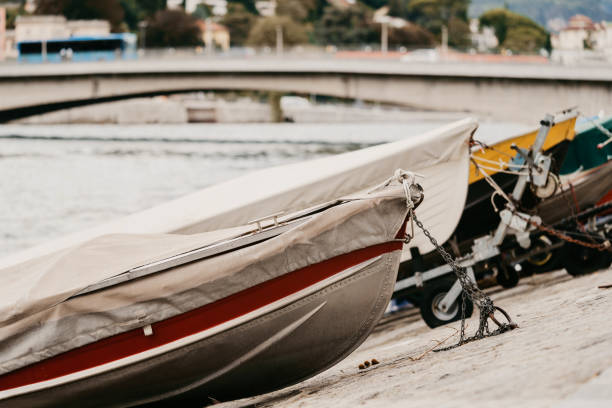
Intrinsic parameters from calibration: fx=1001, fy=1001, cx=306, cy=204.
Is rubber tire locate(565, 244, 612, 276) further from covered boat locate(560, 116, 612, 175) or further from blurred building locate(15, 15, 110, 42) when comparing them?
blurred building locate(15, 15, 110, 42)

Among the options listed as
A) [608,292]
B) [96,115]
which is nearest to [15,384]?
[608,292]

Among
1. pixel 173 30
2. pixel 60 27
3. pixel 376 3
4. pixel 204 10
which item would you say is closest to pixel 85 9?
pixel 60 27

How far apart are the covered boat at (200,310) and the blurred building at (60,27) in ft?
301

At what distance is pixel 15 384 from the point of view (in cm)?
552

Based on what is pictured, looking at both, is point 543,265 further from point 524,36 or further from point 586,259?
point 524,36

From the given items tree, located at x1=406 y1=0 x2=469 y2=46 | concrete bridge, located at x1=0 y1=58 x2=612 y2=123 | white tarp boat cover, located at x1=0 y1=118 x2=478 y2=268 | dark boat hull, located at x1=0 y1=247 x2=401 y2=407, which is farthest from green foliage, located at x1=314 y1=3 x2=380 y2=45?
dark boat hull, located at x1=0 y1=247 x2=401 y2=407

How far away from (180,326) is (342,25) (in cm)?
11894

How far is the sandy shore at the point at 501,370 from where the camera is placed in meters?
3.98

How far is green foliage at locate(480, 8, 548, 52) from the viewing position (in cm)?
12594

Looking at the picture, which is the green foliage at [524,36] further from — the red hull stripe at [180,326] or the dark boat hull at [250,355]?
the red hull stripe at [180,326]

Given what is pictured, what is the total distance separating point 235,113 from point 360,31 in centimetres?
3419

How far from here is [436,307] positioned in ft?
29.2

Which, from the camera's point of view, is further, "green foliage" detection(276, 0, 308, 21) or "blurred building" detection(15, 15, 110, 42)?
"green foliage" detection(276, 0, 308, 21)

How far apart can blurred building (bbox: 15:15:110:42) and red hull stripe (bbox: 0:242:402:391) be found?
91979mm
